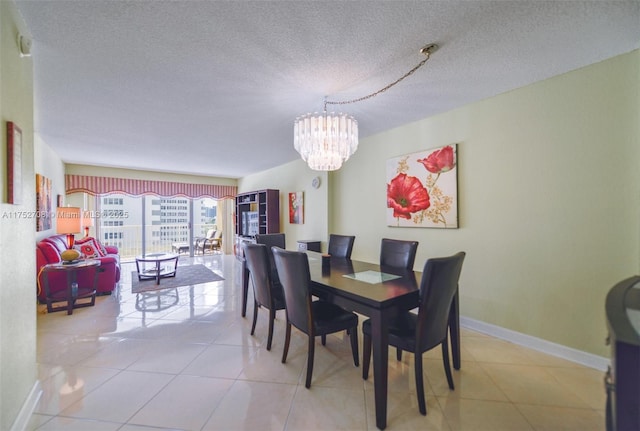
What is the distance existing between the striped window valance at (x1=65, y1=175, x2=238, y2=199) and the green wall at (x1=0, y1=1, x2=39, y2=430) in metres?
5.35

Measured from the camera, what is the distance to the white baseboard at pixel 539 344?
2.03m

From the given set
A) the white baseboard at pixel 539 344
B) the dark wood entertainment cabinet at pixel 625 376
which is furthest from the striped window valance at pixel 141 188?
the dark wood entertainment cabinet at pixel 625 376

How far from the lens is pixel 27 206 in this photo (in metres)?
1.61

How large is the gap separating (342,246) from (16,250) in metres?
2.70

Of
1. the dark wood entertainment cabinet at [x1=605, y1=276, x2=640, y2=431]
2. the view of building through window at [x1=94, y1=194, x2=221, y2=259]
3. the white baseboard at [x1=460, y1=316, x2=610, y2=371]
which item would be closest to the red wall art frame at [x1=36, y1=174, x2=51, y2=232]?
the view of building through window at [x1=94, y1=194, x2=221, y2=259]

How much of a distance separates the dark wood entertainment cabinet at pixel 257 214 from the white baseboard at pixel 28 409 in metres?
4.47

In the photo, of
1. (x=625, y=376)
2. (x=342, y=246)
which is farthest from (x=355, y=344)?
(x=625, y=376)

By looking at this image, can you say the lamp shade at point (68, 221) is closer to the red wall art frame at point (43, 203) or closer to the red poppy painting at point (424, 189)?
the red wall art frame at point (43, 203)

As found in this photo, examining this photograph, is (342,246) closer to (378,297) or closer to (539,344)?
(378,297)

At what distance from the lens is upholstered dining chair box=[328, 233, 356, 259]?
3150 mm

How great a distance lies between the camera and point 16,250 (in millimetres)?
1431

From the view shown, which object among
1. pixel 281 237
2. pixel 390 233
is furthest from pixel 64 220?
pixel 390 233

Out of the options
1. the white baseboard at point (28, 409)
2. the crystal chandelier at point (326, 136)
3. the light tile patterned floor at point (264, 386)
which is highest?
the crystal chandelier at point (326, 136)

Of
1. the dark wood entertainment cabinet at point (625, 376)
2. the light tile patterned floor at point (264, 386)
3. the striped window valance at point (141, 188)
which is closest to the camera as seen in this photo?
the dark wood entertainment cabinet at point (625, 376)
